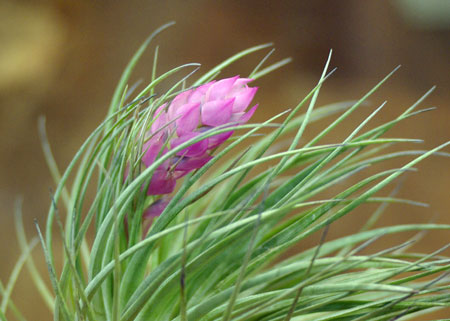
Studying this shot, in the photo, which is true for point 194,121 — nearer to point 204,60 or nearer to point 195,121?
point 195,121

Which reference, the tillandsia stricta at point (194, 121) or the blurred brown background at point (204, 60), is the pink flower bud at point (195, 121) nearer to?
the tillandsia stricta at point (194, 121)

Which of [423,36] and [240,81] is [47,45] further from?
[240,81]

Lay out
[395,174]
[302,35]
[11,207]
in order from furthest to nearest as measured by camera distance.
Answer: [302,35], [11,207], [395,174]

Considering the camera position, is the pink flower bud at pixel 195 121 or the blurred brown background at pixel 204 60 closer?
the pink flower bud at pixel 195 121

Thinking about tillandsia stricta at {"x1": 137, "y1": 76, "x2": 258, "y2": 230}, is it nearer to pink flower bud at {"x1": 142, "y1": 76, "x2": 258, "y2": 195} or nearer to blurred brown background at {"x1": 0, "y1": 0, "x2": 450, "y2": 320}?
pink flower bud at {"x1": 142, "y1": 76, "x2": 258, "y2": 195}

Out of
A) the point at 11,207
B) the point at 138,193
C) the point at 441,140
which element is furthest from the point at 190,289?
the point at 441,140

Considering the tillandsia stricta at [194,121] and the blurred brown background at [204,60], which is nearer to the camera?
the tillandsia stricta at [194,121]

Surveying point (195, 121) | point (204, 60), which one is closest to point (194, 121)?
point (195, 121)

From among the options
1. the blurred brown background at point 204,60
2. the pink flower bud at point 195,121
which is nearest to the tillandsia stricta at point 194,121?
the pink flower bud at point 195,121
